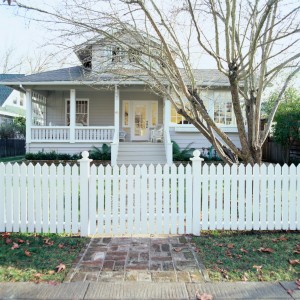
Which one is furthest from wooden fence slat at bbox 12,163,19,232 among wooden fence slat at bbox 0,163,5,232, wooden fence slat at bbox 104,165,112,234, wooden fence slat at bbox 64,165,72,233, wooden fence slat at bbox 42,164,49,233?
wooden fence slat at bbox 104,165,112,234

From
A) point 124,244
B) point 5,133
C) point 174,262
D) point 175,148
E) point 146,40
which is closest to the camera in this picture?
point 174,262

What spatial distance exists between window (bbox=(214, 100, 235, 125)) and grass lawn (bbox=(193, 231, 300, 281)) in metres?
10.6

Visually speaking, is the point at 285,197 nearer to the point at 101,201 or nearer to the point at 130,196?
the point at 130,196

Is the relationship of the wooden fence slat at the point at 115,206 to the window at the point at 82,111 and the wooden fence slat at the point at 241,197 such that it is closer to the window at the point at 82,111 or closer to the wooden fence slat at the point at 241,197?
the wooden fence slat at the point at 241,197

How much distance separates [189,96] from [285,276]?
11.0 ft

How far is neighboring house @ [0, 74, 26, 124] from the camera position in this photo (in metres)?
26.6

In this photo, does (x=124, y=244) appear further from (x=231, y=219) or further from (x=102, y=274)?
(x=231, y=219)

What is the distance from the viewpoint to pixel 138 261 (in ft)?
12.8

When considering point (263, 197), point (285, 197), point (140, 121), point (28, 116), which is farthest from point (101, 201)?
point (140, 121)

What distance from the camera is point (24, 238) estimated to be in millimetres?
4691

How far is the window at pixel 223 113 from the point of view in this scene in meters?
15.1

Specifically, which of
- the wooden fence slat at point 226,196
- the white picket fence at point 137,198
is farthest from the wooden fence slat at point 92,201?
the wooden fence slat at point 226,196

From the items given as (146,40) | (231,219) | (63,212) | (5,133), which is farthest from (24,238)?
(5,133)

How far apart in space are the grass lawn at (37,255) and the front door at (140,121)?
1266 centimetres
